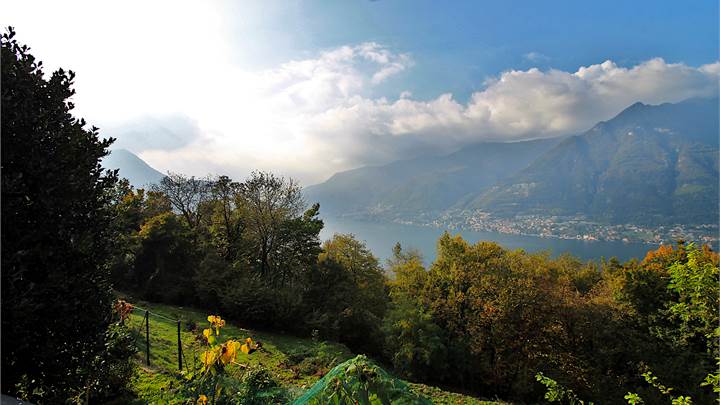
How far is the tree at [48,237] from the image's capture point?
3.71 m

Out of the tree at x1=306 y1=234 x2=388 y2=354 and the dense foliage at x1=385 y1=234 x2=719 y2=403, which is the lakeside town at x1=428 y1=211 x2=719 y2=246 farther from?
the tree at x1=306 y1=234 x2=388 y2=354

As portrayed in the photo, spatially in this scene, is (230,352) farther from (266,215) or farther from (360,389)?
(266,215)

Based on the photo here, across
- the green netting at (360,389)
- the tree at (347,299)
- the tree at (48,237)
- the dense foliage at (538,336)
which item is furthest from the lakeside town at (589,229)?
the tree at (48,237)

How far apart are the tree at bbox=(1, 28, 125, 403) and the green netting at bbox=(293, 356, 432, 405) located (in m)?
3.43

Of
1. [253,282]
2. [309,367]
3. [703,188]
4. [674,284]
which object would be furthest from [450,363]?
[703,188]

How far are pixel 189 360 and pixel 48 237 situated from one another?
20.9 feet

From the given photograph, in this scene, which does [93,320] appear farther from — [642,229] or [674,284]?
[642,229]

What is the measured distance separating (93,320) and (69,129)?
7.94ft

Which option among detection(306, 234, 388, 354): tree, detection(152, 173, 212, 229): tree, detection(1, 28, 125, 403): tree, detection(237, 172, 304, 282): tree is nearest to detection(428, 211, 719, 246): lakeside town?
detection(306, 234, 388, 354): tree

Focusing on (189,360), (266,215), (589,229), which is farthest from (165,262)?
(589,229)

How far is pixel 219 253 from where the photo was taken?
19797 millimetres

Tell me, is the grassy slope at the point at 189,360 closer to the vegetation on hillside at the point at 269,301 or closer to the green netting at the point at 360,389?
the vegetation on hillside at the point at 269,301

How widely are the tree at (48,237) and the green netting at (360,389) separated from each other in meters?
3.43

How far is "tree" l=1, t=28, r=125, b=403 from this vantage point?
3.71 meters
